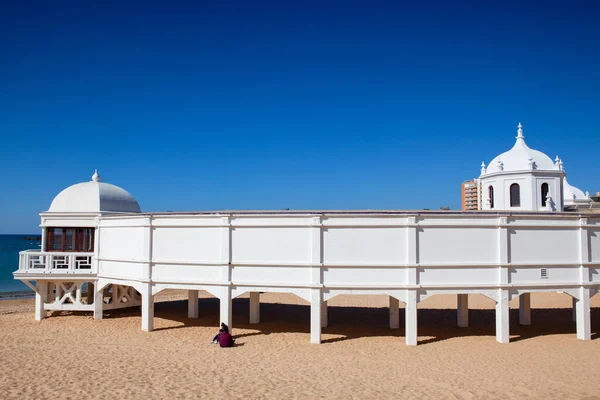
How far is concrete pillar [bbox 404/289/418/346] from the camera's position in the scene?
17672 millimetres

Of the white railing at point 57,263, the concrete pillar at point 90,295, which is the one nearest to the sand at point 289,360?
the concrete pillar at point 90,295

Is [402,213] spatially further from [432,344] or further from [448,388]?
[448,388]

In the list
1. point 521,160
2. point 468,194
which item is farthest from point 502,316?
point 468,194

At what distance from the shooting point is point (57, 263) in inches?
914

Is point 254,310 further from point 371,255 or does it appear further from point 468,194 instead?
point 468,194

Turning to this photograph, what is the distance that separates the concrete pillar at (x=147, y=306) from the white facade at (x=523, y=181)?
1877 cm

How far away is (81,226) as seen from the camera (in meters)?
23.4

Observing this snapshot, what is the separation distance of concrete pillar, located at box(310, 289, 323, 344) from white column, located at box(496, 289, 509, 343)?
7.03m

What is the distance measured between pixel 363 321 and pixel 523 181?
1161 cm

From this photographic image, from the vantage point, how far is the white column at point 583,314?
18797mm

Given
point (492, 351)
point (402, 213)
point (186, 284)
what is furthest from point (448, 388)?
point (186, 284)

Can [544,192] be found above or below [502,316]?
above

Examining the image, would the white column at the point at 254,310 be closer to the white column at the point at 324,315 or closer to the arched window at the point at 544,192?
the white column at the point at 324,315

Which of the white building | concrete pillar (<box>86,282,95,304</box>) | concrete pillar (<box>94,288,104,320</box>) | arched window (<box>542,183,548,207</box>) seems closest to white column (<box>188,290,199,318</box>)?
concrete pillar (<box>94,288,104,320</box>)
